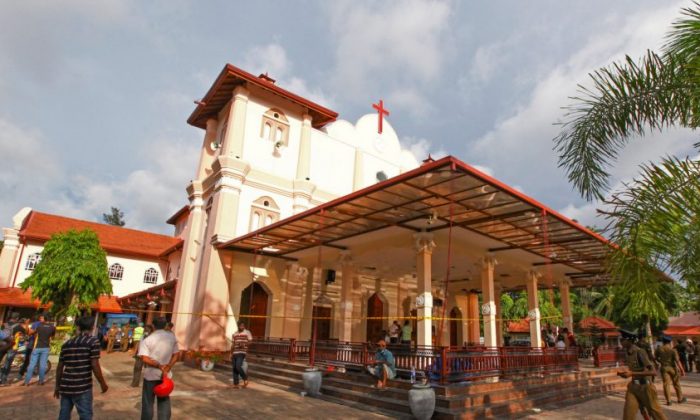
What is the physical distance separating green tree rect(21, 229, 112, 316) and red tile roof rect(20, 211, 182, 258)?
21.7 feet

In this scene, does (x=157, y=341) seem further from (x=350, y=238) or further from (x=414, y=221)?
(x=350, y=238)

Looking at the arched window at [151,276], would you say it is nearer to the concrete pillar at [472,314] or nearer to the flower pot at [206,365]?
the flower pot at [206,365]

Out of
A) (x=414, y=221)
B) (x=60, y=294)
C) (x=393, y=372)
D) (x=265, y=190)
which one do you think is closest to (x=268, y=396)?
(x=393, y=372)

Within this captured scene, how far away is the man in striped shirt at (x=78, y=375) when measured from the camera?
14.1 ft

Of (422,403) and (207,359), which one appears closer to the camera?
(422,403)

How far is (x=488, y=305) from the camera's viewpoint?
1303 centimetres

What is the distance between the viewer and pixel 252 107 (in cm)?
1761

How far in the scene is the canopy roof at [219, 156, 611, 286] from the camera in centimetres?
823

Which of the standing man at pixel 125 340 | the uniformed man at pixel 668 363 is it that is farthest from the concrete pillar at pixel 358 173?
the uniformed man at pixel 668 363

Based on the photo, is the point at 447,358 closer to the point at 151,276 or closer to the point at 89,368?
the point at 89,368

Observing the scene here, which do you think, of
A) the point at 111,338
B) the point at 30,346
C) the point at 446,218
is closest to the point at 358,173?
the point at 446,218

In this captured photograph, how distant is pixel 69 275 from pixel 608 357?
22.2 metres

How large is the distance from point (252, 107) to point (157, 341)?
1421 centimetres

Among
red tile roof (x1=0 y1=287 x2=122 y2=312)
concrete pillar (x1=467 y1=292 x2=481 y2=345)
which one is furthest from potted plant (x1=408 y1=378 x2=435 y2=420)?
red tile roof (x1=0 y1=287 x2=122 y2=312)
